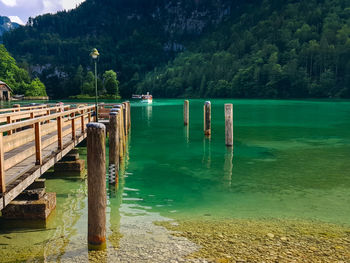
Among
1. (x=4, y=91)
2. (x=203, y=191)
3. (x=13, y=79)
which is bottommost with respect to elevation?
(x=203, y=191)

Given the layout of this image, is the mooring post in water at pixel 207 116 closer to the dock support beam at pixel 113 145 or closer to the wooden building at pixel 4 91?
the dock support beam at pixel 113 145

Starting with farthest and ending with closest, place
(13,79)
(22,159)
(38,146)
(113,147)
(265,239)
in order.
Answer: (13,79) → (113,147) → (22,159) → (38,146) → (265,239)

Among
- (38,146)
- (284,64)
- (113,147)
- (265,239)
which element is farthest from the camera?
(284,64)

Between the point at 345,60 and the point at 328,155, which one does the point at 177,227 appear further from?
the point at 345,60

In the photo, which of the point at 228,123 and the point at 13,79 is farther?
the point at 13,79

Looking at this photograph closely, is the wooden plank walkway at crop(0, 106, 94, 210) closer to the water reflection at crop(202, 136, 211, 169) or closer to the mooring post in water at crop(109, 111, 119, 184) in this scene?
the mooring post in water at crop(109, 111, 119, 184)

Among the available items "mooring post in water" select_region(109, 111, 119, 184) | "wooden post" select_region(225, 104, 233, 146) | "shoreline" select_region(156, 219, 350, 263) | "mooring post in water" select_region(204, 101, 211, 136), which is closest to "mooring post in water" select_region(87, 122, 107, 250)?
"shoreline" select_region(156, 219, 350, 263)

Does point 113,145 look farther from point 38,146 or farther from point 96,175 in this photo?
point 96,175

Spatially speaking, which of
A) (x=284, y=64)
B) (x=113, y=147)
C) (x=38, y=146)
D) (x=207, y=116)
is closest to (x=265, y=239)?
(x=38, y=146)

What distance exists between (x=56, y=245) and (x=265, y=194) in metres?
6.26

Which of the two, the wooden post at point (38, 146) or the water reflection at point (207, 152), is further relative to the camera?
the water reflection at point (207, 152)

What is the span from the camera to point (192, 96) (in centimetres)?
15638

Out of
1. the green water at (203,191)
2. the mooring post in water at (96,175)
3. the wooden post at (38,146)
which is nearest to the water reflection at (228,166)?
the green water at (203,191)

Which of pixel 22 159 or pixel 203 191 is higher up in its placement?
pixel 22 159
